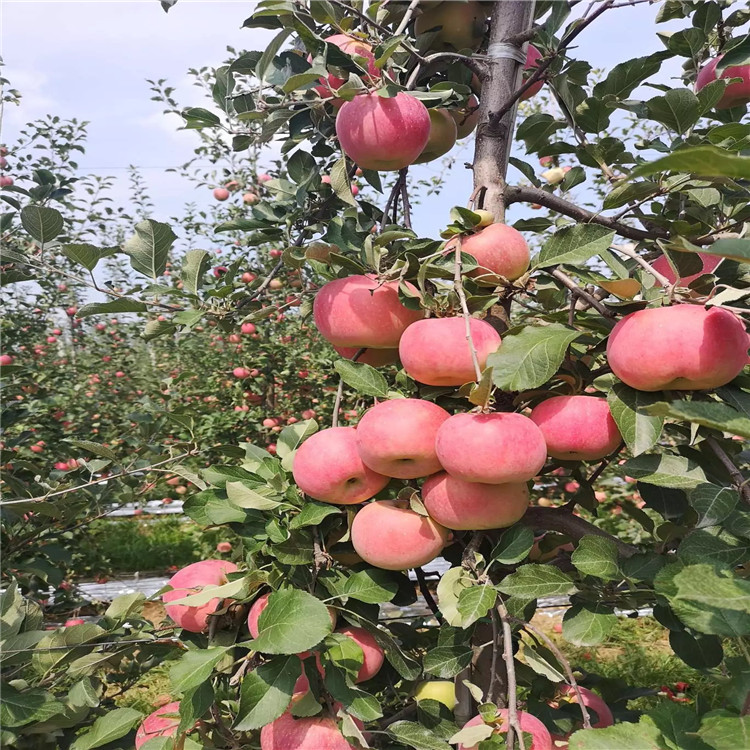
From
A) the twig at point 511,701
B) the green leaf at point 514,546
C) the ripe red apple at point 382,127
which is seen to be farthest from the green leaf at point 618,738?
the ripe red apple at point 382,127

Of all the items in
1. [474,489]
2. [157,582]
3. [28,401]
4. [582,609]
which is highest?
[474,489]

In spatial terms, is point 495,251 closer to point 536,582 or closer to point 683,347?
point 683,347

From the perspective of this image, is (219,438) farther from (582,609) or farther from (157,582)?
(582,609)

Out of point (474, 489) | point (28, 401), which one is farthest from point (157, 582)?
point (474, 489)

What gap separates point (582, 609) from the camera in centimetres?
71

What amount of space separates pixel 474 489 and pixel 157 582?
12.2 feet

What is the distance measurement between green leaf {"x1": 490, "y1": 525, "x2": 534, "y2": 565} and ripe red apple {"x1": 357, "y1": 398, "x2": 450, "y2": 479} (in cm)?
12

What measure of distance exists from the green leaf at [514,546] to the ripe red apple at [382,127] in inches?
19.7

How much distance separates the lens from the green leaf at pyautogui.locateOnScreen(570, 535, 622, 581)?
67 cm

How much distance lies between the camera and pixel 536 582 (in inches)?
27.8

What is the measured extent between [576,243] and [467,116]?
390mm

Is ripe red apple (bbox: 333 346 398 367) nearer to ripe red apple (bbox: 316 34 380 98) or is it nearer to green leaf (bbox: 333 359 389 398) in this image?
green leaf (bbox: 333 359 389 398)

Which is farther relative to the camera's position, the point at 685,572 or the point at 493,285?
the point at 493,285

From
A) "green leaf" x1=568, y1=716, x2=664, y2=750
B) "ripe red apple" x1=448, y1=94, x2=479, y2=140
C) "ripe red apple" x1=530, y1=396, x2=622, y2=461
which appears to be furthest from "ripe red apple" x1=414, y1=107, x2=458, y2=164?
"green leaf" x1=568, y1=716, x2=664, y2=750
